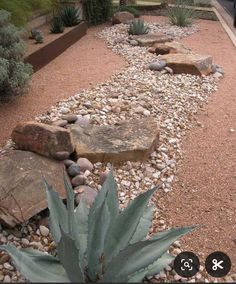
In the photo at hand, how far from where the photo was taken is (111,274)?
178 centimetres

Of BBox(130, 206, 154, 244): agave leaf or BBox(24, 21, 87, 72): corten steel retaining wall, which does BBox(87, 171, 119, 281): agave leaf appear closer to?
BBox(130, 206, 154, 244): agave leaf

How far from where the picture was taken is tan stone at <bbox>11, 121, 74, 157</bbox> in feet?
10.2

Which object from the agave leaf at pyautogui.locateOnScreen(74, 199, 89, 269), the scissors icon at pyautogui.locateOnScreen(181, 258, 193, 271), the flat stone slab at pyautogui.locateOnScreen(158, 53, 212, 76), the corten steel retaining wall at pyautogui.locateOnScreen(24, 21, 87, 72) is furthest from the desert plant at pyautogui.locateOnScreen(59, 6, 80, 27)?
the scissors icon at pyautogui.locateOnScreen(181, 258, 193, 271)

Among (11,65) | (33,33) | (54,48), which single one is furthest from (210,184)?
(33,33)

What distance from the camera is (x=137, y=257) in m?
1.87

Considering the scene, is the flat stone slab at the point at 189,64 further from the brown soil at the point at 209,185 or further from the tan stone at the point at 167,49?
the brown soil at the point at 209,185

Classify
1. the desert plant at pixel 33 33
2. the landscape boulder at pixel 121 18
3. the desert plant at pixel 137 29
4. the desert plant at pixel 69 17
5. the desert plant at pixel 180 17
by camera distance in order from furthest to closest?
1. the desert plant at pixel 180 17
2. the landscape boulder at pixel 121 18
3. the desert plant at pixel 137 29
4. the desert plant at pixel 69 17
5. the desert plant at pixel 33 33

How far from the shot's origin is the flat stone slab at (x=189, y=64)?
580 cm

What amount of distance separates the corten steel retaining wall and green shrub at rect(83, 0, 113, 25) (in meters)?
1.09

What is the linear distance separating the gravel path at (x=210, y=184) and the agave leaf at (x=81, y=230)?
705mm

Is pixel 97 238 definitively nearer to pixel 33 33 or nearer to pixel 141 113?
pixel 141 113

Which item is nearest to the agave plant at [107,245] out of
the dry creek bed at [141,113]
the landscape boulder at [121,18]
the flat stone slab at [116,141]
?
the dry creek bed at [141,113]

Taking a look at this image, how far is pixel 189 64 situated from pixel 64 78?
1669 millimetres

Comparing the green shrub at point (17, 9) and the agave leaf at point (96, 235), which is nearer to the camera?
the agave leaf at point (96, 235)
